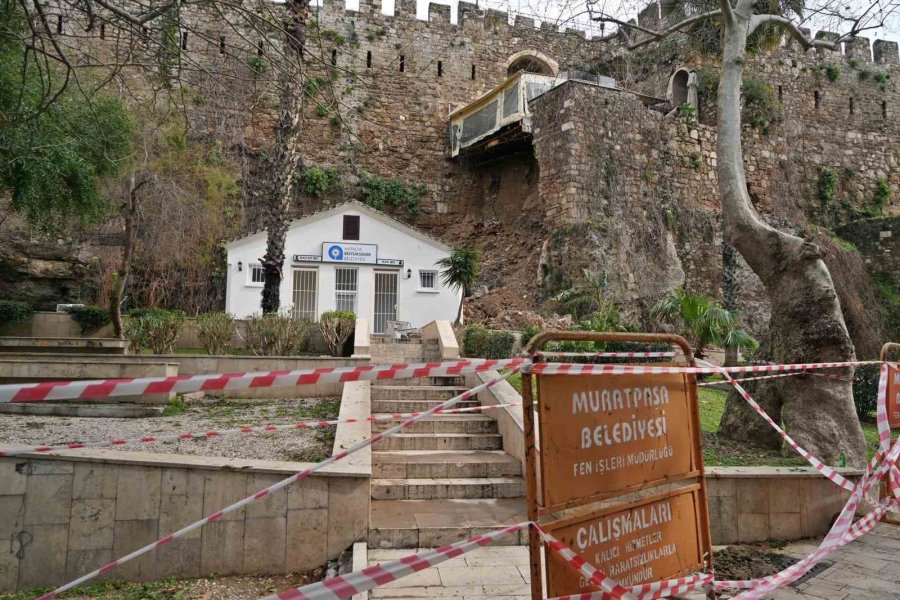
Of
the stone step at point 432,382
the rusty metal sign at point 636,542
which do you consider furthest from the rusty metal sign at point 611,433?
the stone step at point 432,382

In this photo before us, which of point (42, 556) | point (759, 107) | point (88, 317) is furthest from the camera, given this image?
point (759, 107)

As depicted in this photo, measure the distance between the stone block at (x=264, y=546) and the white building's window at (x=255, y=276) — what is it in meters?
13.9

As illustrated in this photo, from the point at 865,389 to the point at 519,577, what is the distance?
9497 mm

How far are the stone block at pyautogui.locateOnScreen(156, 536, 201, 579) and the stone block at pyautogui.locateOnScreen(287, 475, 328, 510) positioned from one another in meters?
0.69

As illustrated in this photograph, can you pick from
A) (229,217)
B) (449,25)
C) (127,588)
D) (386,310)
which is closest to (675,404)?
(127,588)

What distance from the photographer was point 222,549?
14.3 feet

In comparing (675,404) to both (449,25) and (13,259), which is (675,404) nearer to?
(13,259)

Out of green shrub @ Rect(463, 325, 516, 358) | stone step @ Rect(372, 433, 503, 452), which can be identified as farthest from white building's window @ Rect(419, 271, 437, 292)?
stone step @ Rect(372, 433, 503, 452)

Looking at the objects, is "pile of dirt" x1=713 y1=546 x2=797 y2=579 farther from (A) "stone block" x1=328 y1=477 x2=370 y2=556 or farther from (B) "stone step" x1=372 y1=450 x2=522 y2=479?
(A) "stone block" x1=328 y1=477 x2=370 y2=556

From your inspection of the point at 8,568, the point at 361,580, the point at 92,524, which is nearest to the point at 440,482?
the point at 92,524

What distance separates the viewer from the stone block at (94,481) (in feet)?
14.3

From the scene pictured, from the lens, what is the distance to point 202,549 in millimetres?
4328

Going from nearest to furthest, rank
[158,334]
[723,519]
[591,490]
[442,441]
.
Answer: [591,490]
[723,519]
[442,441]
[158,334]

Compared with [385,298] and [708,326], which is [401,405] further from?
[385,298]
